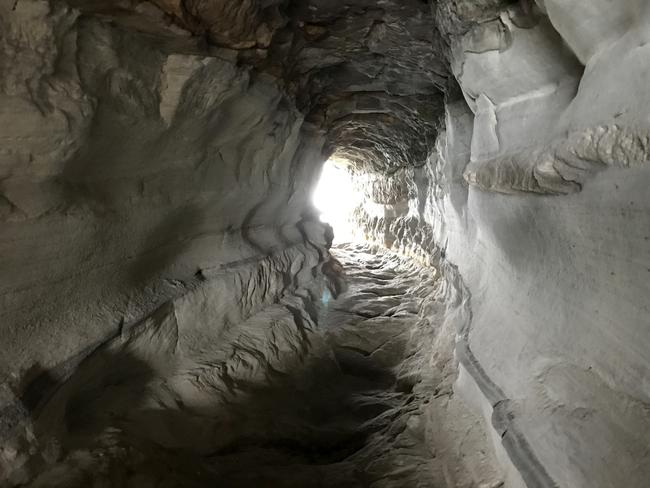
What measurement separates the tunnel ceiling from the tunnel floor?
1.69 m

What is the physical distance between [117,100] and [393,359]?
252 centimetres

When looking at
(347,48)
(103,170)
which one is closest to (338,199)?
(347,48)

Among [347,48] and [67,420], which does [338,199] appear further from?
[67,420]

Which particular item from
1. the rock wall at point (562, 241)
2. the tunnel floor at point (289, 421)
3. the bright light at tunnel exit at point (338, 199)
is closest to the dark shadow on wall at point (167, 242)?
the tunnel floor at point (289, 421)

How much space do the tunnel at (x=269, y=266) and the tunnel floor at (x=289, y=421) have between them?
0.01 m

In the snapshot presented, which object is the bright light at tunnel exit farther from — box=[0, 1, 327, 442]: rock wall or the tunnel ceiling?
box=[0, 1, 327, 442]: rock wall

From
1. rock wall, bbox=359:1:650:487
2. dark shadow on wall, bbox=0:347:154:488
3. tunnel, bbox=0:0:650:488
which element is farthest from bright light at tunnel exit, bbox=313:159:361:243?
dark shadow on wall, bbox=0:347:154:488

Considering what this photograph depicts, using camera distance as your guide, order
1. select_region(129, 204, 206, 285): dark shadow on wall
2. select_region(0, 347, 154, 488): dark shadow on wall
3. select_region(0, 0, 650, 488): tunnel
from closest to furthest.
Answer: select_region(0, 0, 650, 488): tunnel, select_region(0, 347, 154, 488): dark shadow on wall, select_region(129, 204, 206, 285): dark shadow on wall

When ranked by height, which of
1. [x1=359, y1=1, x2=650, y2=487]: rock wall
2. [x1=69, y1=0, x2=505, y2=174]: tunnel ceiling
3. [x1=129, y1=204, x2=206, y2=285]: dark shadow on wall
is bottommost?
[x1=129, y1=204, x2=206, y2=285]: dark shadow on wall

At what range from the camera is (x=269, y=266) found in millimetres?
3688

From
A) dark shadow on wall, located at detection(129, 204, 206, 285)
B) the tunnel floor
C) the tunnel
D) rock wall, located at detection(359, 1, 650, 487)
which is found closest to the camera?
rock wall, located at detection(359, 1, 650, 487)

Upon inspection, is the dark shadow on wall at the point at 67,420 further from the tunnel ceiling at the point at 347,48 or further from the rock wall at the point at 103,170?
the tunnel ceiling at the point at 347,48

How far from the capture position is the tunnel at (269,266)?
1.30 metres

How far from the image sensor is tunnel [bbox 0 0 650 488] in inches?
51.1
